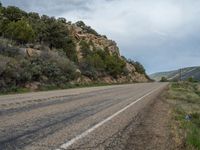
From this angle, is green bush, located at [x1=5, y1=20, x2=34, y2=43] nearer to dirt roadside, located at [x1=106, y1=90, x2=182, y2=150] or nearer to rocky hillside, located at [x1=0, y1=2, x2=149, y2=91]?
rocky hillside, located at [x1=0, y1=2, x2=149, y2=91]

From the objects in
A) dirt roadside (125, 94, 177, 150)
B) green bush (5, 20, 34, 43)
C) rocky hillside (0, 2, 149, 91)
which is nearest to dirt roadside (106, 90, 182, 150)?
dirt roadside (125, 94, 177, 150)

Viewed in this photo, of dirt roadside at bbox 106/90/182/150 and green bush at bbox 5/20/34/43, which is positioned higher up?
green bush at bbox 5/20/34/43

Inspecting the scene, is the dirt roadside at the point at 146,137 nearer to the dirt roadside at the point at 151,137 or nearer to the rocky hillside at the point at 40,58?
the dirt roadside at the point at 151,137

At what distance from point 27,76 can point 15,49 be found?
21.3 feet

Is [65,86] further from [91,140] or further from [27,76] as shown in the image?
[91,140]

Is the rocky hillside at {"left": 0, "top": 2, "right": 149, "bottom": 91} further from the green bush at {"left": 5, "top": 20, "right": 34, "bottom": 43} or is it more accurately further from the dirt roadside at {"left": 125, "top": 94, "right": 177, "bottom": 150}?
the dirt roadside at {"left": 125, "top": 94, "right": 177, "bottom": 150}

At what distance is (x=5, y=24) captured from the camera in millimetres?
55562

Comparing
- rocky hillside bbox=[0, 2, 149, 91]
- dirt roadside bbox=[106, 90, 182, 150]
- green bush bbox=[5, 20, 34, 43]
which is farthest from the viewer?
green bush bbox=[5, 20, 34, 43]

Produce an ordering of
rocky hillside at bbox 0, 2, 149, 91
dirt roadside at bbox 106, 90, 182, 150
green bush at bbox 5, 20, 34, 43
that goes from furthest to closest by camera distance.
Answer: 1. green bush at bbox 5, 20, 34, 43
2. rocky hillside at bbox 0, 2, 149, 91
3. dirt roadside at bbox 106, 90, 182, 150

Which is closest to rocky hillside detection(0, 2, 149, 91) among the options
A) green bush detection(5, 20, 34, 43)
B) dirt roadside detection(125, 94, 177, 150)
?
green bush detection(5, 20, 34, 43)

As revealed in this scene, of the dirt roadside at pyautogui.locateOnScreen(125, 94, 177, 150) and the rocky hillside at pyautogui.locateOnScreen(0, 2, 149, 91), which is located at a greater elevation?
the rocky hillside at pyautogui.locateOnScreen(0, 2, 149, 91)

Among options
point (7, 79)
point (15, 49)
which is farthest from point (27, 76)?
point (15, 49)

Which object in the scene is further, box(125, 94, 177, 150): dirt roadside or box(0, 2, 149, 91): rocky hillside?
box(0, 2, 149, 91): rocky hillside

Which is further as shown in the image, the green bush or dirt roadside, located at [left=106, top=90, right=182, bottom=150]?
the green bush
